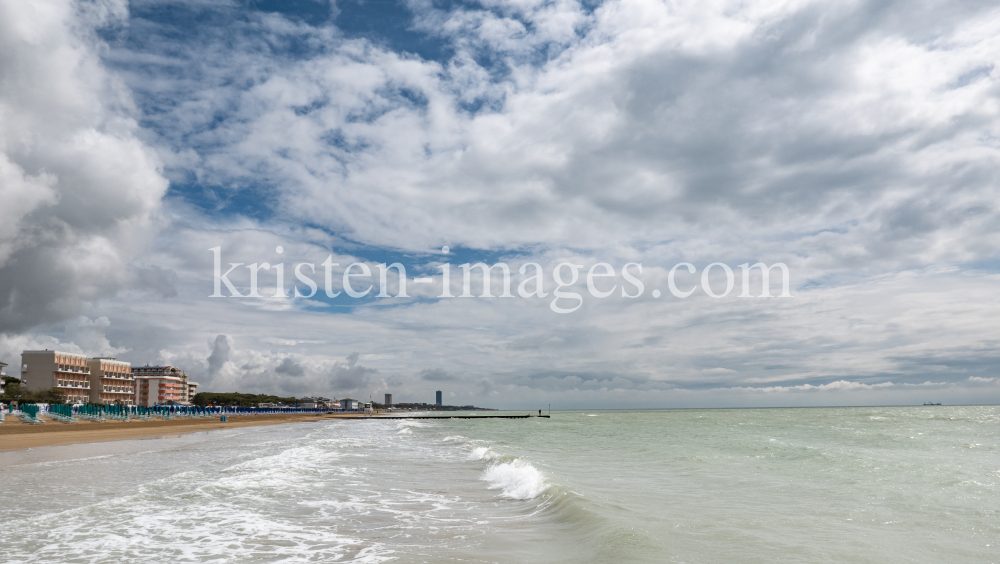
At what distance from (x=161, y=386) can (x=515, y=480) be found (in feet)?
570

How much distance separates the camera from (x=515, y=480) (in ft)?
56.2

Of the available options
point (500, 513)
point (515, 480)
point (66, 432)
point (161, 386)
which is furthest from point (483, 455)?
point (161, 386)

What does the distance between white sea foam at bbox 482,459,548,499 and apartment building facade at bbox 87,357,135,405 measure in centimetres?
13841

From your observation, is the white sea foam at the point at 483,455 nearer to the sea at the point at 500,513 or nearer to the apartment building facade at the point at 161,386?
the sea at the point at 500,513

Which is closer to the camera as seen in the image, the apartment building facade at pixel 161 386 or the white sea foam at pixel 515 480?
the white sea foam at pixel 515 480

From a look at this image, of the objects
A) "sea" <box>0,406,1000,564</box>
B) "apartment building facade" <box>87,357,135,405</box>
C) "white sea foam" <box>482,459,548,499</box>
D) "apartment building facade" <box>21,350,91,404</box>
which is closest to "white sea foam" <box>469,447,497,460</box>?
"sea" <box>0,406,1000,564</box>

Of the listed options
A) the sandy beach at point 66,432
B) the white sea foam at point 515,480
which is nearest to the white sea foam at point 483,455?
the white sea foam at point 515,480

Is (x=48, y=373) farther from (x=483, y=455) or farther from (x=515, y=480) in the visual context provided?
(x=515, y=480)

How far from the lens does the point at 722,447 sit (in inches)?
1246

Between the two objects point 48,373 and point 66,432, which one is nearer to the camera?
point 66,432

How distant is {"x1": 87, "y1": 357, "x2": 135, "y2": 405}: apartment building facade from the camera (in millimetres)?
127250

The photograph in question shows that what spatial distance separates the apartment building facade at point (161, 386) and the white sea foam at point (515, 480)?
163 m

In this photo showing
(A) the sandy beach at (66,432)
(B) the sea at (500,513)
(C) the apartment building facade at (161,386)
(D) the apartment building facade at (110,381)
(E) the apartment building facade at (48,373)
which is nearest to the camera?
(B) the sea at (500,513)

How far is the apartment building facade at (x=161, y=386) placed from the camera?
157125mm
